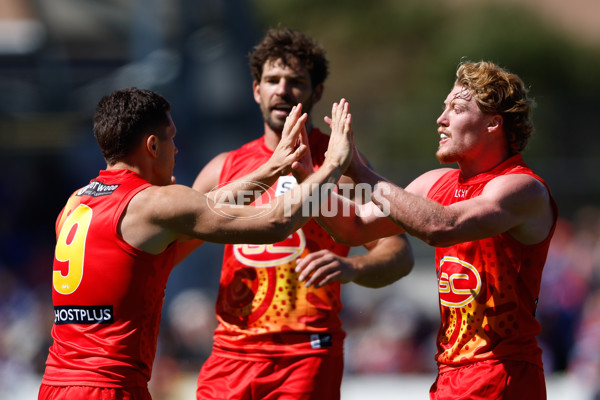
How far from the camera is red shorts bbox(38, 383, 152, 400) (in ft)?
13.3

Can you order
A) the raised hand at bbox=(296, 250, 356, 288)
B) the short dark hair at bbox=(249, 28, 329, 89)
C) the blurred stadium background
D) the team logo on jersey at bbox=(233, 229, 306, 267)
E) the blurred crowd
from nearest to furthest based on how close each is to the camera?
the raised hand at bbox=(296, 250, 356, 288), the team logo on jersey at bbox=(233, 229, 306, 267), the short dark hair at bbox=(249, 28, 329, 89), the blurred crowd, the blurred stadium background

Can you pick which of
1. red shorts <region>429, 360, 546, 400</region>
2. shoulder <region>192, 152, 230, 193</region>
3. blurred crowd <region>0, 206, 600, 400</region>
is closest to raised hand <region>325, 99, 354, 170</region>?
shoulder <region>192, 152, 230, 193</region>

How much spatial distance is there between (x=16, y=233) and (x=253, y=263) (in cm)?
1037

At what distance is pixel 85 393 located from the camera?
4.05 m

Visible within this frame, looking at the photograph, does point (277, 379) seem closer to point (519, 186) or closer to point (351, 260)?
point (351, 260)

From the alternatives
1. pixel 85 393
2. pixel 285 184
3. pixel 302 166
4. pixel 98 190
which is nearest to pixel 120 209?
pixel 98 190

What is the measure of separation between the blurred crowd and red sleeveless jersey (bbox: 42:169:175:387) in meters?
4.96

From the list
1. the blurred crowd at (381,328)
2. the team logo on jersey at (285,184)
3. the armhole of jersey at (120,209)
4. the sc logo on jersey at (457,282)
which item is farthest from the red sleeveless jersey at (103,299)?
the blurred crowd at (381,328)

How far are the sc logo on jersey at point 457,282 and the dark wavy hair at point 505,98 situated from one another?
2.40ft

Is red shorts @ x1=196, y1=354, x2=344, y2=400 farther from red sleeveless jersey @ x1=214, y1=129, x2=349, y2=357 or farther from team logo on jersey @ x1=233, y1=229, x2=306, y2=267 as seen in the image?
team logo on jersey @ x1=233, y1=229, x2=306, y2=267

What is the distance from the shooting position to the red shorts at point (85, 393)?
405cm

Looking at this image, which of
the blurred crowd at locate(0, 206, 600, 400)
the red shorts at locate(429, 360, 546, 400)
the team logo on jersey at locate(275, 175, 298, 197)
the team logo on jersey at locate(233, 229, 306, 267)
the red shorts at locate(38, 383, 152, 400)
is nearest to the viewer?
the red shorts at locate(38, 383, 152, 400)

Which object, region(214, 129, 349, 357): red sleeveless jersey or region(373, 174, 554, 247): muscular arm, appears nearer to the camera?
region(373, 174, 554, 247): muscular arm

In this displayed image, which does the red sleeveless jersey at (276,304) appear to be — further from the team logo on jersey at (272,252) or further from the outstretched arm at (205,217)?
the outstretched arm at (205,217)
